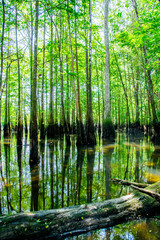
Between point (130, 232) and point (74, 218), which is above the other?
point (74, 218)

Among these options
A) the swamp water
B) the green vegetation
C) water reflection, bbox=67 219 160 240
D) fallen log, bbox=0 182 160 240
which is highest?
the green vegetation

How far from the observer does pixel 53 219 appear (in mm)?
1931

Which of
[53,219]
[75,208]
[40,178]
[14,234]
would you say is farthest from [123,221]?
[40,178]

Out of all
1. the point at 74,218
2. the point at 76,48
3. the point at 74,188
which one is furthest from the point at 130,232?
the point at 76,48

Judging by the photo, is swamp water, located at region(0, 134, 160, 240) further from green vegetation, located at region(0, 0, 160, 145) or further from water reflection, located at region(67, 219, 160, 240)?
green vegetation, located at region(0, 0, 160, 145)

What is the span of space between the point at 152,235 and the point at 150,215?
1.44 ft

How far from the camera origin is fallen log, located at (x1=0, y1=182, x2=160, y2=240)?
1.77 m

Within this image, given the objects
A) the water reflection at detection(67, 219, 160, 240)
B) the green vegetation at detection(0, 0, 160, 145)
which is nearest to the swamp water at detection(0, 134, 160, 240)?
the water reflection at detection(67, 219, 160, 240)

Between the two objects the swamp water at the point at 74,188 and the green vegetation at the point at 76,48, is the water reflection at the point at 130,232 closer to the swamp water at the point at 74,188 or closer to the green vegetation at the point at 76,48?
the swamp water at the point at 74,188

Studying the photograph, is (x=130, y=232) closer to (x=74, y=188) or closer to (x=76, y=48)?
(x=74, y=188)

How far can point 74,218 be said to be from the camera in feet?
6.53

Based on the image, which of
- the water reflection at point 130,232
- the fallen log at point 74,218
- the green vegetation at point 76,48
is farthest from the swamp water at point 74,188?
the green vegetation at point 76,48

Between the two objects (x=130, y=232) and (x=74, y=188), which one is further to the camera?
(x=74, y=188)

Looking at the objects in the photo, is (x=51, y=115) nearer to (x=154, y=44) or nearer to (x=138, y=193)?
(x=154, y=44)
